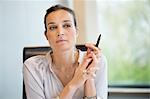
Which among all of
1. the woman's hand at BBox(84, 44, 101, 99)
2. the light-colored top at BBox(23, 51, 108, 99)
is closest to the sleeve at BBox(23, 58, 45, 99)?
the light-colored top at BBox(23, 51, 108, 99)

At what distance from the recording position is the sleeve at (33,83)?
130 cm

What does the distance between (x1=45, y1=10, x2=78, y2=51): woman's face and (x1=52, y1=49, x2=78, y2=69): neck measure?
5 centimetres

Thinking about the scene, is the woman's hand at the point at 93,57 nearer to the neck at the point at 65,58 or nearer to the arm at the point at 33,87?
the neck at the point at 65,58

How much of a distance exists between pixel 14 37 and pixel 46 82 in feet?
1.74

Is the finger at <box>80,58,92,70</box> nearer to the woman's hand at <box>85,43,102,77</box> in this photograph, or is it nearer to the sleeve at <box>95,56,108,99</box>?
the woman's hand at <box>85,43,102,77</box>

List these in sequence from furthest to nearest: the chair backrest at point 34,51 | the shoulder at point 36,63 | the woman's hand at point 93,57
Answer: the chair backrest at point 34,51, the shoulder at point 36,63, the woman's hand at point 93,57

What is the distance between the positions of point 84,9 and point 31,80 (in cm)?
112

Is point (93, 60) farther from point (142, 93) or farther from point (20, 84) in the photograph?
point (142, 93)

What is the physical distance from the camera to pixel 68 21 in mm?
1311

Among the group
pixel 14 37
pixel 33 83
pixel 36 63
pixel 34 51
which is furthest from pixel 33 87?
pixel 14 37

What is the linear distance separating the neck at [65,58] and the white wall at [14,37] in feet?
1.33

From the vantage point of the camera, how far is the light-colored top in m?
1.31

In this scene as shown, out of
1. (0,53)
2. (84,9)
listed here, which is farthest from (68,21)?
(84,9)

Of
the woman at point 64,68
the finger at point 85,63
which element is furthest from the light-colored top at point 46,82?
the finger at point 85,63
